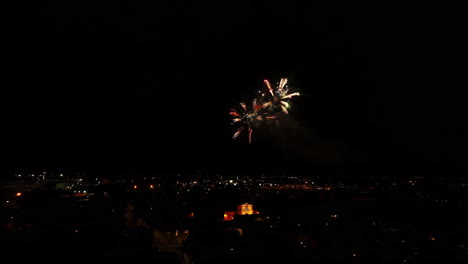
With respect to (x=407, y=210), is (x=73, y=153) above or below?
above

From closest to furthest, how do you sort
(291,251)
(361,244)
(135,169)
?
1. (291,251)
2. (361,244)
3. (135,169)

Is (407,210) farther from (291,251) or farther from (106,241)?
(106,241)

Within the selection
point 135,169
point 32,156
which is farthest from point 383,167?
point 32,156

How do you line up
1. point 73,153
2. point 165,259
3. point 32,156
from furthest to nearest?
point 73,153
point 32,156
point 165,259

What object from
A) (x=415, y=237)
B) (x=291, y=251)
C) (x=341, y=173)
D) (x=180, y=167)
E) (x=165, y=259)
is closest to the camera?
(x=165, y=259)

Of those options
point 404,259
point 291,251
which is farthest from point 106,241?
point 404,259

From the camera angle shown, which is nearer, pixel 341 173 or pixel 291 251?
pixel 291 251

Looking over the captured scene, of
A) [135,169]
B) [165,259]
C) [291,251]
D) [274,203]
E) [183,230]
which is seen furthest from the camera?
[135,169]

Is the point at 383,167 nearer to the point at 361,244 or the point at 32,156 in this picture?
the point at 32,156

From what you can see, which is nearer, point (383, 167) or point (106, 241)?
point (106, 241)
